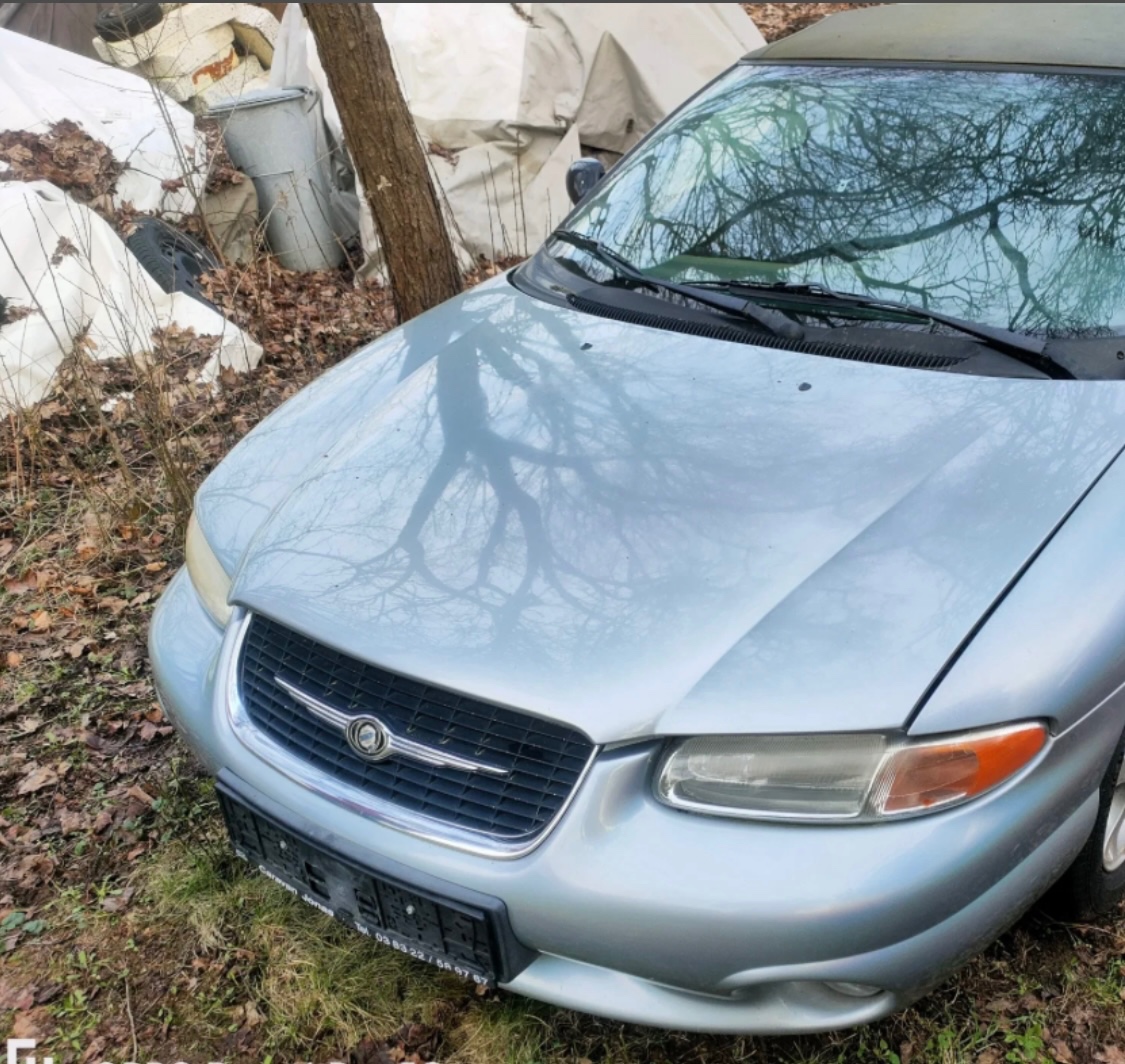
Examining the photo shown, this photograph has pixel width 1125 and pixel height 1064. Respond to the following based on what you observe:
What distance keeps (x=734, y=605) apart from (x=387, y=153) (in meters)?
3.14

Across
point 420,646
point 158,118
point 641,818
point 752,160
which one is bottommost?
point 641,818

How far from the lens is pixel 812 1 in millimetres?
9953

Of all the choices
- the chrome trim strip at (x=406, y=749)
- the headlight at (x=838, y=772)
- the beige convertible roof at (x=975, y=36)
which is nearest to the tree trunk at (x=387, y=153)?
the beige convertible roof at (x=975, y=36)

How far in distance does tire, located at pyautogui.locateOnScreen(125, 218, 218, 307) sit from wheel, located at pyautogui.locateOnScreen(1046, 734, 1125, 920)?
4.28 metres

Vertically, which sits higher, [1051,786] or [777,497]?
[777,497]

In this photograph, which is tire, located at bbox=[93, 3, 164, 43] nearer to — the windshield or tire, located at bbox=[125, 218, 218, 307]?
tire, located at bbox=[125, 218, 218, 307]

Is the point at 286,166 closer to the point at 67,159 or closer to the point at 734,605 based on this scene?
Answer: the point at 67,159

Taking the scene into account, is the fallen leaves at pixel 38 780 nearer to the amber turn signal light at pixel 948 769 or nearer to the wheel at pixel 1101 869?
the amber turn signal light at pixel 948 769

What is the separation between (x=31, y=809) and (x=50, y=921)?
45 centimetres

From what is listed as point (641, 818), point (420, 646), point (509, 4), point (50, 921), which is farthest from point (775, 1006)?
point (509, 4)

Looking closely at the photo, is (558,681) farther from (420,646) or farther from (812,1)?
(812,1)

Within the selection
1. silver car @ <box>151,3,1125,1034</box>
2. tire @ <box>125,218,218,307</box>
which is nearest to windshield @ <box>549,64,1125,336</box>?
silver car @ <box>151,3,1125,1034</box>

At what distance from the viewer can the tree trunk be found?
13.1ft

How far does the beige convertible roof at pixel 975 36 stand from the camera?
2668mm
